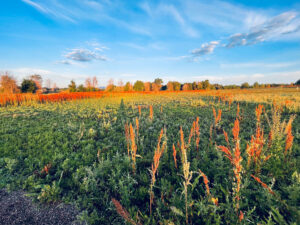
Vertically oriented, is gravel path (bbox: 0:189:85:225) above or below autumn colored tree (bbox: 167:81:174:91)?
below

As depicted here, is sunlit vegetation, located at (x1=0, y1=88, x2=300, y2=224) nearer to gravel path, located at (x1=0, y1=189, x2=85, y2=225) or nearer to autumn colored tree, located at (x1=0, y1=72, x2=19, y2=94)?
gravel path, located at (x1=0, y1=189, x2=85, y2=225)

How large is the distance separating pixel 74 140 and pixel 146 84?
302 ft

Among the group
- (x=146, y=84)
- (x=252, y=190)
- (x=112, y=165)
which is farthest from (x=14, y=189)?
(x=146, y=84)

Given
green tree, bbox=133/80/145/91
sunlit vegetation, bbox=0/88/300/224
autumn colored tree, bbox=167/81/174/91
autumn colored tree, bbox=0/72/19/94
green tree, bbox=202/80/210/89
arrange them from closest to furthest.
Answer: sunlit vegetation, bbox=0/88/300/224 → autumn colored tree, bbox=0/72/19/94 → green tree, bbox=202/80/210/89 → green tree, bbox=133/80/145/91 → autumn colored tree, bbox=167/81/174/91

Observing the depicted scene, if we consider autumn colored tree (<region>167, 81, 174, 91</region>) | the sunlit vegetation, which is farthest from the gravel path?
autumn colored tree (<region>167, 81, 174, 91</region>)

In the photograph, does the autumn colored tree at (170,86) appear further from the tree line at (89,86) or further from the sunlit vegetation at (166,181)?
the sunlit vegetation at (166,181)

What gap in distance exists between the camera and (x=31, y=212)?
7.89 ft

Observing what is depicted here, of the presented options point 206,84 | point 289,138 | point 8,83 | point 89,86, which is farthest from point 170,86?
point 289,138

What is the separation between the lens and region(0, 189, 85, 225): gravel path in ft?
7.34

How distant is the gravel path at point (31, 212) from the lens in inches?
88.1

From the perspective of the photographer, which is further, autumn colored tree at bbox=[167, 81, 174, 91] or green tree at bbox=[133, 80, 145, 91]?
autumn colored tree at bbox=[167, 81, 174, 91]

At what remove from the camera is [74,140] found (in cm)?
531

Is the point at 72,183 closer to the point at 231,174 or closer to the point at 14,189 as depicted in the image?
the point at 14,189

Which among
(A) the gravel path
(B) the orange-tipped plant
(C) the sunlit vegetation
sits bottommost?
(A) the gravel path
